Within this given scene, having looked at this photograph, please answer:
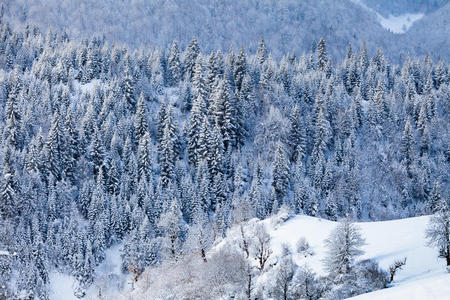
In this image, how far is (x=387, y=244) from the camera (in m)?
43.2

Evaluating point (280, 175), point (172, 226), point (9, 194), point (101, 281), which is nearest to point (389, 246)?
point (172, 226)

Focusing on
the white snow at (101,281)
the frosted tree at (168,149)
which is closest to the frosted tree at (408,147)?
the frosted tree at (168,149)

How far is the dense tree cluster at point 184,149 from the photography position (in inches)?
3056

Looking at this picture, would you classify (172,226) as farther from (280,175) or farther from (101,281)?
(280,175)

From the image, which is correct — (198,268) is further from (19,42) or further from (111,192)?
(19,42)

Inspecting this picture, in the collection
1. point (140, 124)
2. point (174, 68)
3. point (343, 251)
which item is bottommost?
point (343, 251)

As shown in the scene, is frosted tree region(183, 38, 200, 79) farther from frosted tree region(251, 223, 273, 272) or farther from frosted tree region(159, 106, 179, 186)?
frosted tree region(251, 223, 273, 272)

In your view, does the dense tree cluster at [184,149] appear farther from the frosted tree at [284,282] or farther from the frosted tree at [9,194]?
the frosted tree at [284,282]

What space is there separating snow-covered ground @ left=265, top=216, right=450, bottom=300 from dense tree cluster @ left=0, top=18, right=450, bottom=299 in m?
11.8

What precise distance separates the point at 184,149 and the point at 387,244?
2559 inches

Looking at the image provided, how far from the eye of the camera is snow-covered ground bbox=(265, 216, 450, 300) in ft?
117

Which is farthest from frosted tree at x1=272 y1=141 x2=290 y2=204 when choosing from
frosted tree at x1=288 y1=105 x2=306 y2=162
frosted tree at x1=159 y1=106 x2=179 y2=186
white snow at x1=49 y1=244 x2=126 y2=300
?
white snow at x1=49 y1=244 x2=126 y2=300

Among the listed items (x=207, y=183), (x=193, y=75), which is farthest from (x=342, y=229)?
(x=193, y=75)

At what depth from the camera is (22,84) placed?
111 metres
